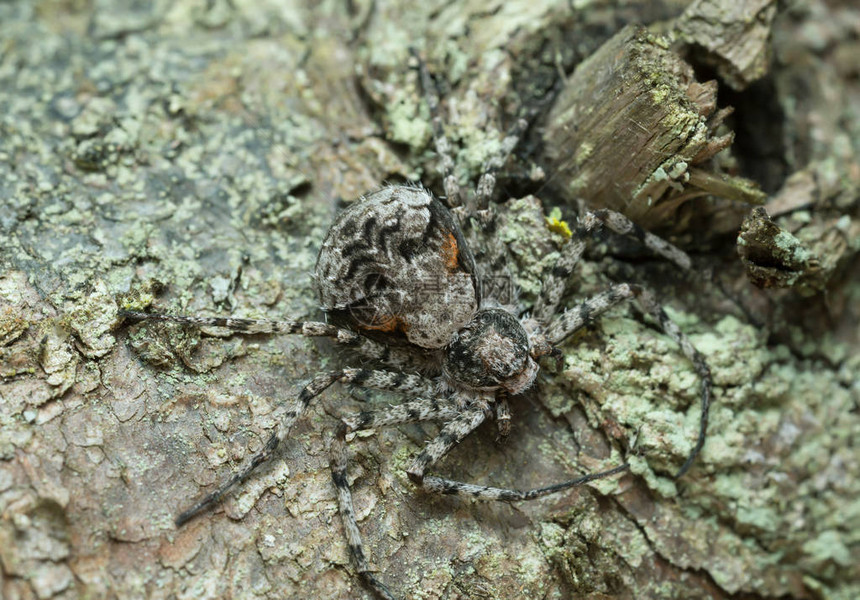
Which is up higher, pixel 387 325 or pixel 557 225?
pixel 557 225

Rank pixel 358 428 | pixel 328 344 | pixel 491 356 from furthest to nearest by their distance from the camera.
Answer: pixel 328 344 → pixel 491 356 → pixel 358 428

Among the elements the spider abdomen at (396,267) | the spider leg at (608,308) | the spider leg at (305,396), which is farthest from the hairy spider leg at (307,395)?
the spider leg at (608,308)

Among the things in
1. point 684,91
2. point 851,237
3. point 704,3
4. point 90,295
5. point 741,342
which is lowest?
point 90,295

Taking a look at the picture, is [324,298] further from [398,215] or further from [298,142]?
[298,142]

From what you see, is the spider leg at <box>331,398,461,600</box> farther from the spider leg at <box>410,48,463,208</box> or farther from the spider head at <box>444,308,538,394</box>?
the spider leg at <box>410,48,463,208</box>

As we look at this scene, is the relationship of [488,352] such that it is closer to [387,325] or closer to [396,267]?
[387,325]

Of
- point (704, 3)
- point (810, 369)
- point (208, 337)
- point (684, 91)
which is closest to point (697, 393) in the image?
point (810, 369)

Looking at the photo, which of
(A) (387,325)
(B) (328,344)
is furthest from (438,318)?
(B) (328,344)
